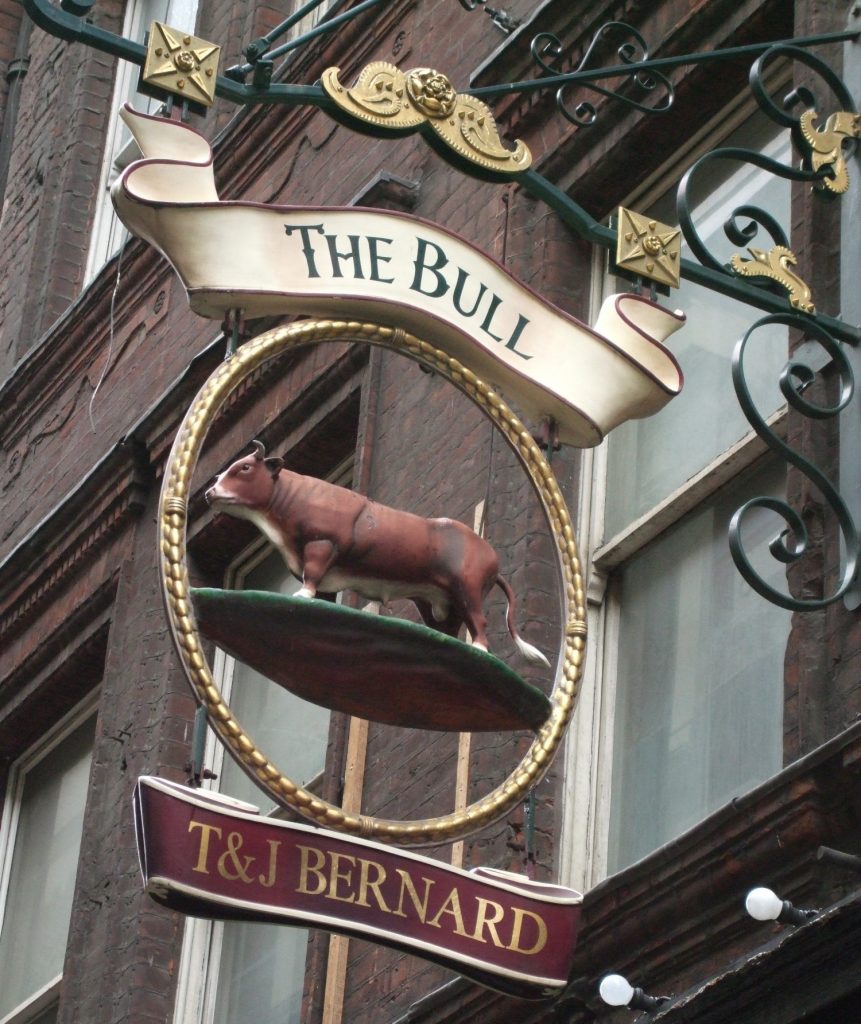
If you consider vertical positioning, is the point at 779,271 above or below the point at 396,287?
above

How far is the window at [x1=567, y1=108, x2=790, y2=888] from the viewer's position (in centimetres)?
796

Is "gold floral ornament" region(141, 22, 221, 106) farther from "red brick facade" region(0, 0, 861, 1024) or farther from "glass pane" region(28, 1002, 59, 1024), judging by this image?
"glass pane" region(28, 1002, 59, 1024)

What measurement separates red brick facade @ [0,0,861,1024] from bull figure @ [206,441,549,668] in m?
0.68

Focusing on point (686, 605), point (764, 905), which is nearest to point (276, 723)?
point (686, 605)

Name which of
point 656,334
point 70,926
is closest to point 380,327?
point 656,334

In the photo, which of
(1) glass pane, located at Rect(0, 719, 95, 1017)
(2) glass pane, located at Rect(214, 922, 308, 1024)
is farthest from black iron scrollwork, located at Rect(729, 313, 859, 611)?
(1) glass pane, located at Rect(0, 719, 95, 1017)

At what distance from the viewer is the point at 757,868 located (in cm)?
693

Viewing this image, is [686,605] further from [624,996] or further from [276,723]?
[276,723]

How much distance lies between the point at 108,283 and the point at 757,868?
747 centimetres

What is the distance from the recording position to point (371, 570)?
6.84m

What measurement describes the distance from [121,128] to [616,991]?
932cm

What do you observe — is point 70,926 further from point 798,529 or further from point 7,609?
point 798,529

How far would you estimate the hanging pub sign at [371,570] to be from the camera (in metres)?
6.28

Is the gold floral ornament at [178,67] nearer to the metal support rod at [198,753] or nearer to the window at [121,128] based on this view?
the metal support rod at [198,753]
